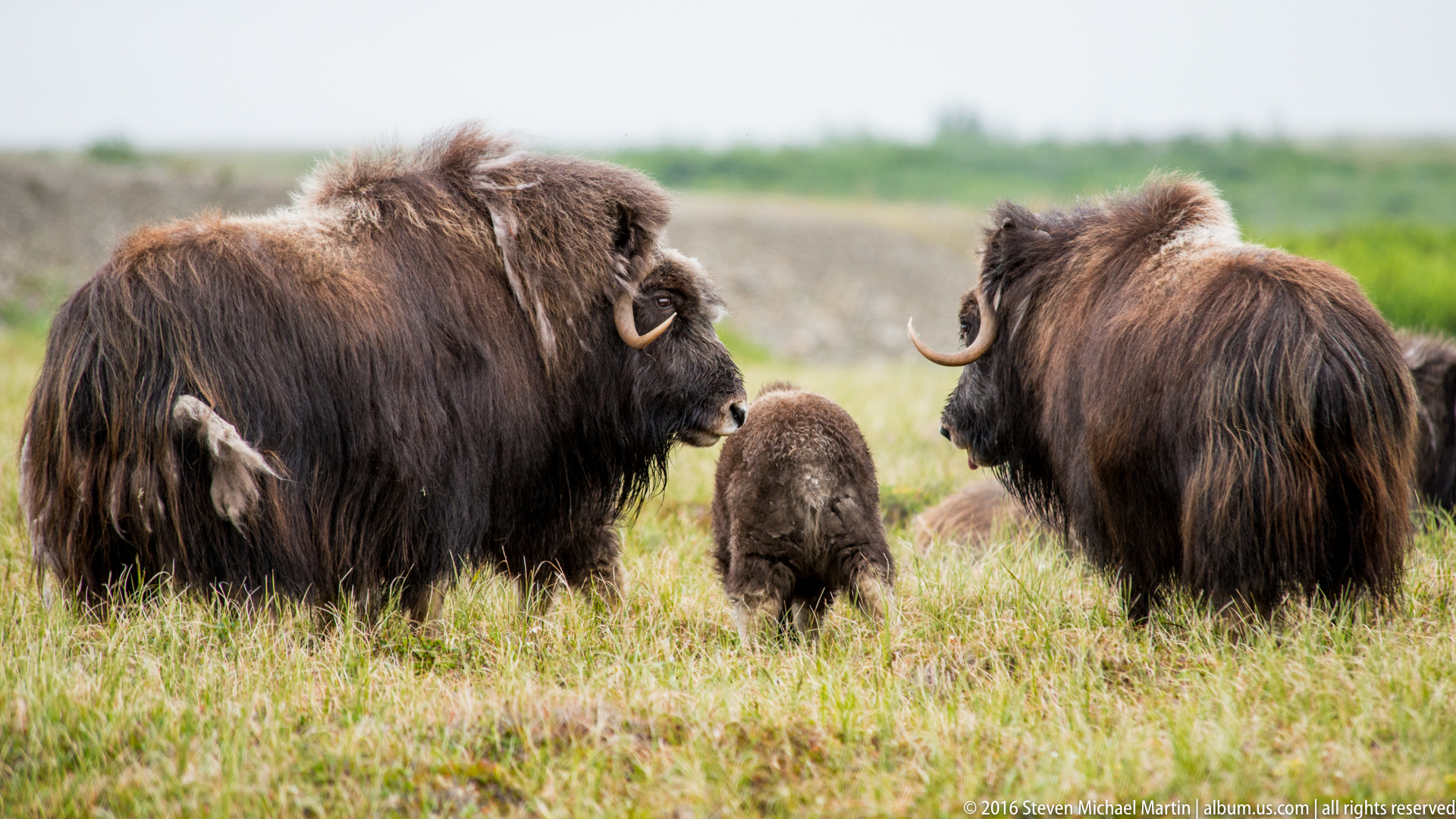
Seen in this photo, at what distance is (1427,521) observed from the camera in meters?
4.12

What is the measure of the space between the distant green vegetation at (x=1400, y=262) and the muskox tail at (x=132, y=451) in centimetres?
1244

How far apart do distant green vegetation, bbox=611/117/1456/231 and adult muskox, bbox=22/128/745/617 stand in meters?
20.5

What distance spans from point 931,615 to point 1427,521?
223 centimetres

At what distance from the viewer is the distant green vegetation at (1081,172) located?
25.6 meters

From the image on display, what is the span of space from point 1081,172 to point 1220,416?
2837cm

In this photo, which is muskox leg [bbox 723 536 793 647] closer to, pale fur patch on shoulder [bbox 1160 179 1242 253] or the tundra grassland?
the tundra grassland

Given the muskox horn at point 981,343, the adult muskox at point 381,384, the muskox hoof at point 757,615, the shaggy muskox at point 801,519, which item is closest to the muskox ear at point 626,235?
the adult muskox at point 381,384

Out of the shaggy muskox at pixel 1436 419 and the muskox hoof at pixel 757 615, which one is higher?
the shaggy muskox at pixel 1436 419

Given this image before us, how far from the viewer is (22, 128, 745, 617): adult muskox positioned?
Answer: 2.55m

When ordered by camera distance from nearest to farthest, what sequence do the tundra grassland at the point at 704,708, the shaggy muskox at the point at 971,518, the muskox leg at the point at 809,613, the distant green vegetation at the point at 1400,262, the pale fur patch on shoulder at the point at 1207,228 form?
the tundra grassland at the point at 704,708 → the pale fur patch on shoulder at the point at 1207,228 → the muskox leg at the point at 809,613 → the shaggy muskox at the point at 971,518 → the distant green vegetation at the point at 1400,262

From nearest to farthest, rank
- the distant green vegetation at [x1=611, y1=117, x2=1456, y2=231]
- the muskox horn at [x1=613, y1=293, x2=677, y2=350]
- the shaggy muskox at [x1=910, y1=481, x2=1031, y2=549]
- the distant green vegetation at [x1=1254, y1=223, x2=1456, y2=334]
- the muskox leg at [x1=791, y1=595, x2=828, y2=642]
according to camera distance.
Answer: the muskox horn at [x1=613, y1=293, x2=677, y2=350]
the muskox leg at [x1=791, y1=595, x2=828, y2=642]
the shaggy muskox at [x1=910, y1=481, x2=1031, y2=549]
the distant green vegetation at [x1=1254, y1=223, x2=1456, y2=334]
the distant green vegetation at [x1=611, y1=117, x2=1456, y2=231]

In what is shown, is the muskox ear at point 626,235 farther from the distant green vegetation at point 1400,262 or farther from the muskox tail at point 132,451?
the distant green vegetation at point 1400,262

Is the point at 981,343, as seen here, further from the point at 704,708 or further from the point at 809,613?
the point at 704,708

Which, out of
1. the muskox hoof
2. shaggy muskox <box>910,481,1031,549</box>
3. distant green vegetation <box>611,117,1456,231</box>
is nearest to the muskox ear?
the muskox hoof
